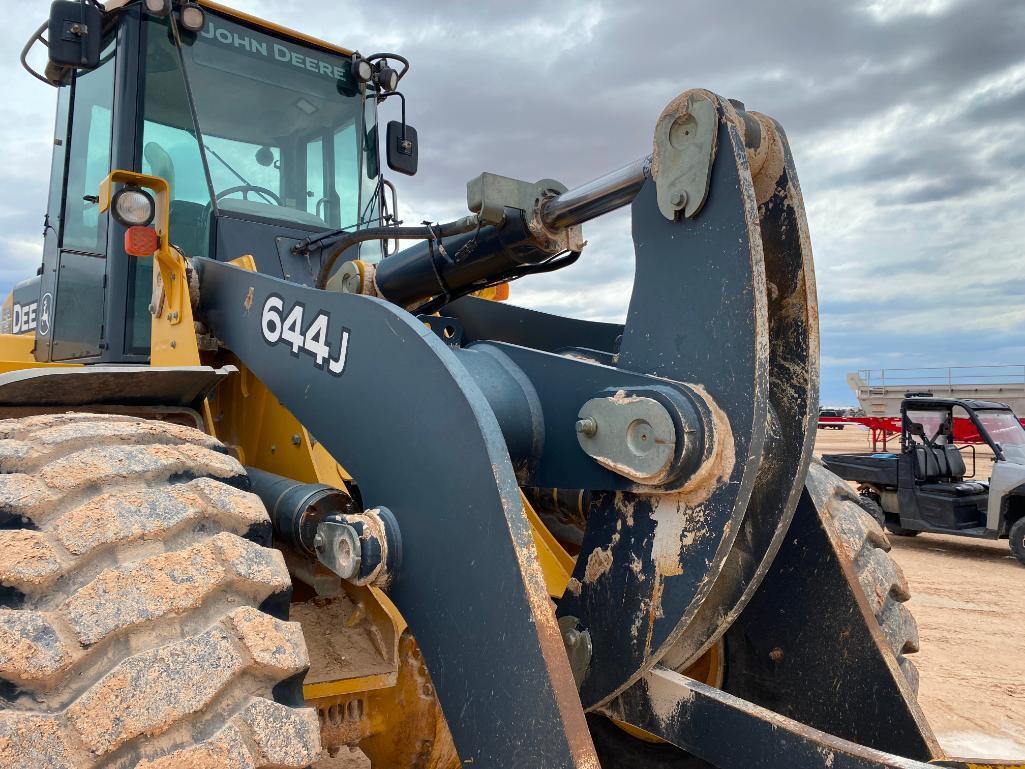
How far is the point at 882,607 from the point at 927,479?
325 inches

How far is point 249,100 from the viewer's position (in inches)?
153

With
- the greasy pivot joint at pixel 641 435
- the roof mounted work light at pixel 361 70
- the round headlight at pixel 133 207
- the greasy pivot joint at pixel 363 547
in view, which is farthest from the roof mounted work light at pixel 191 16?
the greasy pivot joint at pixel 641 435

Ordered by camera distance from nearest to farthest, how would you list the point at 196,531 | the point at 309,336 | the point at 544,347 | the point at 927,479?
the point at 196,531, the point at 309,336, the point at 544,347, the point at 927,479

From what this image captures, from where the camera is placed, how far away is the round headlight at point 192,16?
362cm

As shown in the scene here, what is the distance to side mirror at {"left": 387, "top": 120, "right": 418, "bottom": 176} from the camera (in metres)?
4.49

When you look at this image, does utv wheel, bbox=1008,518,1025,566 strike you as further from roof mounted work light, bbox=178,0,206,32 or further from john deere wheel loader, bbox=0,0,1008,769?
roof mounted work light, bbox=178,0,206,32

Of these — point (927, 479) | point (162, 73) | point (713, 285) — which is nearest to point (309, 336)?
point (713, 285)

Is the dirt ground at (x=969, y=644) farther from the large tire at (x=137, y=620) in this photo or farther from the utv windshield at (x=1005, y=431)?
the large tire at (x=137, y=620)

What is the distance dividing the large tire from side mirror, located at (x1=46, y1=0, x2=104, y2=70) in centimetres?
212

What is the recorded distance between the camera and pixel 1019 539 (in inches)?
356

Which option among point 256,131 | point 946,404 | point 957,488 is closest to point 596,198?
point 256,131

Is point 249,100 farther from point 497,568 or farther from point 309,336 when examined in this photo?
point 497,568

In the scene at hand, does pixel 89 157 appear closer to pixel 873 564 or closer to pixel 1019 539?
pixel 873 564

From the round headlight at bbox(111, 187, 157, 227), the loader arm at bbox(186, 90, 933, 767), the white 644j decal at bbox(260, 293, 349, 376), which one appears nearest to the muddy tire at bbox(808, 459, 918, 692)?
the loader arm at bbox(186, 90, 933, 767)
